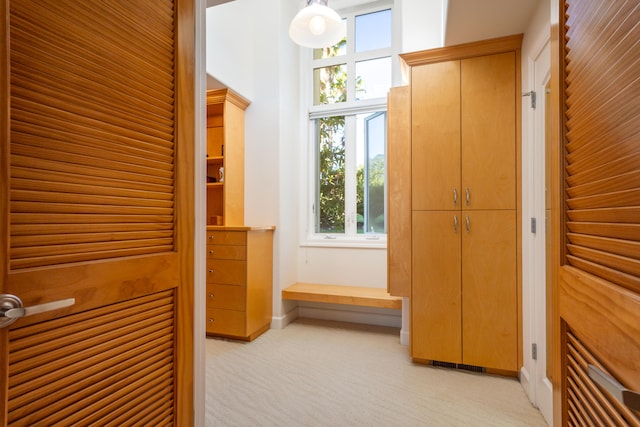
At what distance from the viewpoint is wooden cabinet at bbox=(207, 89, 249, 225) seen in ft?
10.2

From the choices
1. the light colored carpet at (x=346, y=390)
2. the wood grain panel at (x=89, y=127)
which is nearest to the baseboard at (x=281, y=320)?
the light colored carpet at (x=346, y=390)

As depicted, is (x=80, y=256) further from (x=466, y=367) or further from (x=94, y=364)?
(x=466, y=367)

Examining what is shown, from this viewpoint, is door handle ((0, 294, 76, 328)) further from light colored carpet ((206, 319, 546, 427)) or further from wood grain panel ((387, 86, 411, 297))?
wood grain panel ((387, 86, 411, 297))

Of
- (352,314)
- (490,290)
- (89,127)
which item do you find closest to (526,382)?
(490,290)

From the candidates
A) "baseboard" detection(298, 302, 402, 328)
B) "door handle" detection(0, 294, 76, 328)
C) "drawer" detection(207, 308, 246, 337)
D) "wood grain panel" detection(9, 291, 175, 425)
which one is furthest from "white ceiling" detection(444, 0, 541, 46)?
"drawer" detection(207, 308, 246, 337)

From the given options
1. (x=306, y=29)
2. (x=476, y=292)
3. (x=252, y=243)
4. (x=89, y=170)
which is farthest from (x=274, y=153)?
(x=89, y=170)

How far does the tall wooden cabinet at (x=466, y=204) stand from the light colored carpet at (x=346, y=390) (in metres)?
0.22

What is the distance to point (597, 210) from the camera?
2.16 feet

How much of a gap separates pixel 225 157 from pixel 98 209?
234 cm

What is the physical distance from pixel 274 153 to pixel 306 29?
120 cm

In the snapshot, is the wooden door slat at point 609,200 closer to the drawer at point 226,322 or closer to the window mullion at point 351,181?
the drawer at point 226,322

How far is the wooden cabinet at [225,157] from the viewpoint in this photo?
3123 millimetres

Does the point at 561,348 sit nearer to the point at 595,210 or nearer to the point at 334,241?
the point at 595,210

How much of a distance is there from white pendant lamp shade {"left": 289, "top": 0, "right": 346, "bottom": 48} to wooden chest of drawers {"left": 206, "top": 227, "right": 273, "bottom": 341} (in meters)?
1.56
